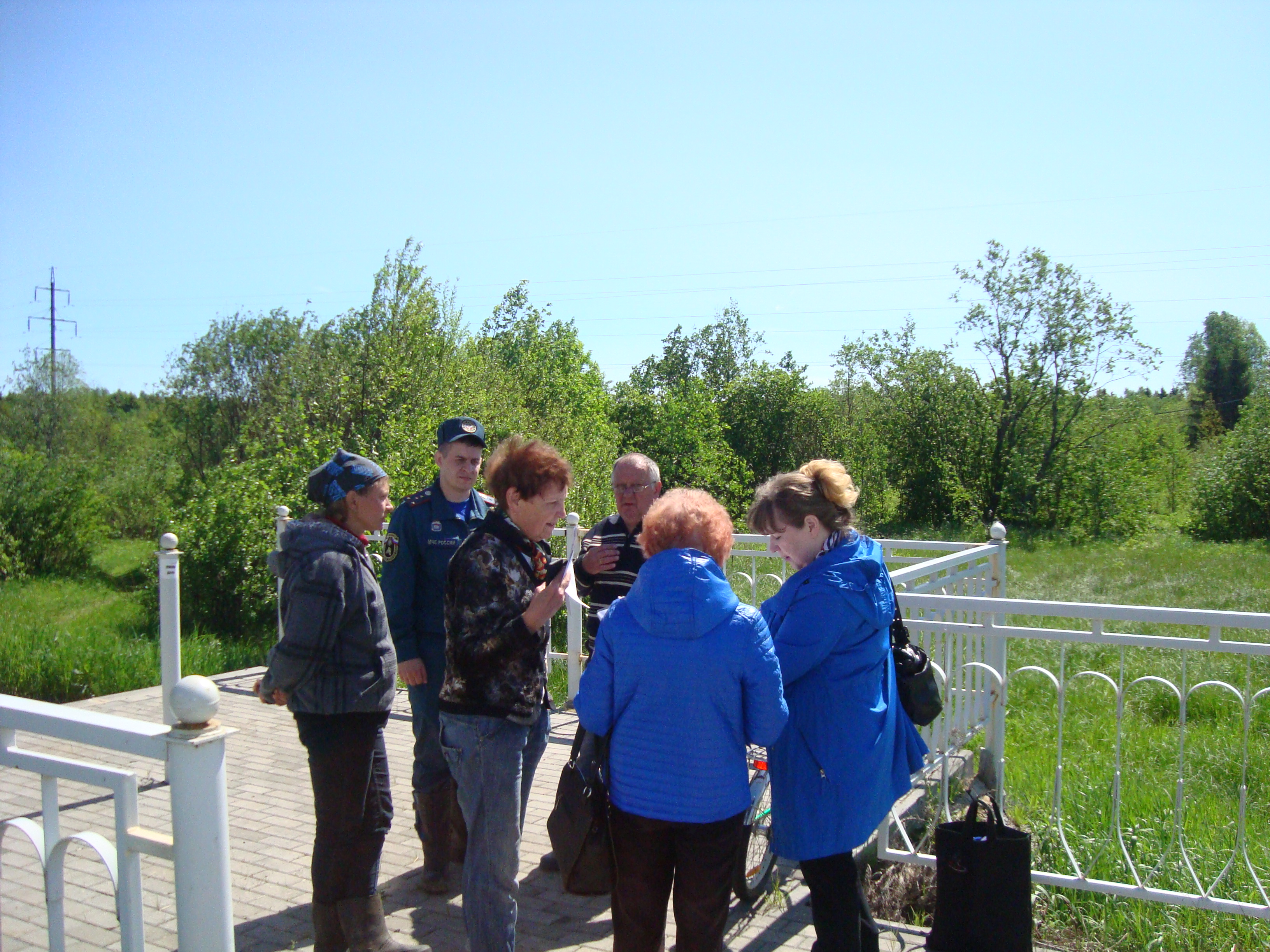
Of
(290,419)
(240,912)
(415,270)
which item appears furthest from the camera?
(290,419)

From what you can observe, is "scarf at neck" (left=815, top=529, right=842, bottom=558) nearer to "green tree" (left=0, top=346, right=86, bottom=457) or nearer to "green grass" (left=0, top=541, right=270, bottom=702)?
"green grass" (left=0, top=541, right=270, bottom=702)

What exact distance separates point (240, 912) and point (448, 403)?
9.63 m

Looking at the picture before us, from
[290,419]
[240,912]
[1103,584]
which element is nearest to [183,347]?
[290,419]

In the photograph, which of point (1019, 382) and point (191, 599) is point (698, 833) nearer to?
point (191, 599)

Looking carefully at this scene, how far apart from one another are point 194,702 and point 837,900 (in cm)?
188

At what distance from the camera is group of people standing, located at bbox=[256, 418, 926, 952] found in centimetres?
239

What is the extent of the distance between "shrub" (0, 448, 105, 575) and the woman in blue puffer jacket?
54.1ft

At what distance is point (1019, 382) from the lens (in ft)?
90.5

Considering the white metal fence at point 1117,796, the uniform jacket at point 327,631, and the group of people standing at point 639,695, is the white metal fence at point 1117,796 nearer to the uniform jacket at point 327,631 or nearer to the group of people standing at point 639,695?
the group of people standing at point 639,695

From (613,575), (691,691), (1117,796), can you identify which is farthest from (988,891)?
(613,575)

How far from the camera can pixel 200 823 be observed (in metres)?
1.82

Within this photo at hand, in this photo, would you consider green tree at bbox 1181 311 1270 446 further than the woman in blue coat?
Yes

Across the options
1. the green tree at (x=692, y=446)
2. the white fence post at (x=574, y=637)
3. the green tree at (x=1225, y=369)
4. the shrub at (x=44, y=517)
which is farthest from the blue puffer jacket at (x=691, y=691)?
the green tree at (x=1225, y=369)

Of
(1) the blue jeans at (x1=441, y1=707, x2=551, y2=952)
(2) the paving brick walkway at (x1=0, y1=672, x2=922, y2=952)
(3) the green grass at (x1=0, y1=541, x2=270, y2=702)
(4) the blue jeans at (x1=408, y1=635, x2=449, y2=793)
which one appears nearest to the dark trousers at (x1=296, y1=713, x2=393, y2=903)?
(1) the blue jeans at (x1=441, y1=707, x2=551, y2=952)
